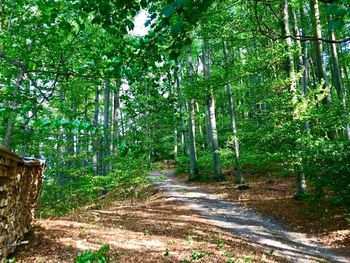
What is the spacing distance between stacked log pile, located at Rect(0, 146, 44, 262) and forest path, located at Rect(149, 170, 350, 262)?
6030mm

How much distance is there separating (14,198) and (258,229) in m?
7.53

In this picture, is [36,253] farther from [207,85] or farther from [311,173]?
[207,85]

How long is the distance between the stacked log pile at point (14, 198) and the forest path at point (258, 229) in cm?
603

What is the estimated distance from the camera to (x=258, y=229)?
33.0 feet

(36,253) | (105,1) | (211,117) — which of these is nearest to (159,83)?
(105,1)

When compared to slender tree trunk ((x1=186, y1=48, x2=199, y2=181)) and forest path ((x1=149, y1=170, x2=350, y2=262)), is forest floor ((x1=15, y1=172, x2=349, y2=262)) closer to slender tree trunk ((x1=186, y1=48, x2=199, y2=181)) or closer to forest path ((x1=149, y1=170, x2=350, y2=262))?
forest path ((x1=149, y1=170, x2=350, y2=262))

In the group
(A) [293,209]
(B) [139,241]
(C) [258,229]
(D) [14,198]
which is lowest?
(C) [258,229]

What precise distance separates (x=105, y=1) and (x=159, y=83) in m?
1.07

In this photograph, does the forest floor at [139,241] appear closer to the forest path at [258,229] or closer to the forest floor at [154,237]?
the forest floor at [154,237]

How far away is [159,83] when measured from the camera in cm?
356

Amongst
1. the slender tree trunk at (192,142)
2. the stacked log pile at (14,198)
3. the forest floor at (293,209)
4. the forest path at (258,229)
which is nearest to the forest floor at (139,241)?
the stacked log pile at (14,198)

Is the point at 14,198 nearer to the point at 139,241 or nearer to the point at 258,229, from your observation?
the point at 139,241

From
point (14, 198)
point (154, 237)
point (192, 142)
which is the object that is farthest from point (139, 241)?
point (192, 142)

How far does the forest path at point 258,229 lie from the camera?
789cm
